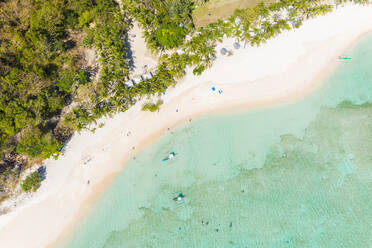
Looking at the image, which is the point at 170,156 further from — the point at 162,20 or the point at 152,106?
the point at 162,20

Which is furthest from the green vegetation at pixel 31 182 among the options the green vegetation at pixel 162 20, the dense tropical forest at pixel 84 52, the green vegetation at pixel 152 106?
the green vegetation at pixel 162 20

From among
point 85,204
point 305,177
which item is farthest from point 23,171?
point 305,177

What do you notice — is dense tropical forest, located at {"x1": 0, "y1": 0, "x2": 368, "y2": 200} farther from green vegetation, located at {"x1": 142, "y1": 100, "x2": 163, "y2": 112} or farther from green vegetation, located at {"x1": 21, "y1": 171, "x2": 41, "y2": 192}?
green vegetation, located at {"x1": 21, "y1": 171, "x2": 41, "y2": 192}

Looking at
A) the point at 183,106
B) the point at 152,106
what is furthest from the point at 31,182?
the point at 183,106

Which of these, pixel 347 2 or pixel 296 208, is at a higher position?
pixel 347 2

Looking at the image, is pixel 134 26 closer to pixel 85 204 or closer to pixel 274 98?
pixel 274 98

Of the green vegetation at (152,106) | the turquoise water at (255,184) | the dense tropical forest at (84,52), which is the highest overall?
the dense tropical forest at (84,52)

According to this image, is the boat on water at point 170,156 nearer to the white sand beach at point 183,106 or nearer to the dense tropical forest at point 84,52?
the white sand beach at point 183,106
